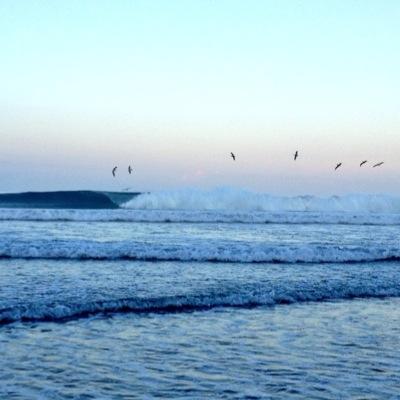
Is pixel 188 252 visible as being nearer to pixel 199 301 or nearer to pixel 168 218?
pixel 199 301

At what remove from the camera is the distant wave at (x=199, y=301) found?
8703 mm

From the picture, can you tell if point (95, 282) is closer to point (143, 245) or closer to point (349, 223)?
point (143, 245)

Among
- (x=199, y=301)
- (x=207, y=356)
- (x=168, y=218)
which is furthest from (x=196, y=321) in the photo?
→ (x=168, y=218)

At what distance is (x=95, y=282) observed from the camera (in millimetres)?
12141

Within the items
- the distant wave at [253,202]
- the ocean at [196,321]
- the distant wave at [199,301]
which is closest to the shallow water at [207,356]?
the ocean at [196,321]

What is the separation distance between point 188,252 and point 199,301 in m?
8.32

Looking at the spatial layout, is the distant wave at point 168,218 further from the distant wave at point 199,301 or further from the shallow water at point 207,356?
the shallow water at point 207,356

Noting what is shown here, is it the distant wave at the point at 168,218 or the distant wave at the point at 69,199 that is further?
the distant wave at the point at 69,199

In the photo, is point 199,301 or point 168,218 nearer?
point 199,301

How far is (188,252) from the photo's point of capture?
18359 millimetres

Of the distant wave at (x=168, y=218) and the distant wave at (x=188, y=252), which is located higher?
the distant wave at (x=168, y=218)

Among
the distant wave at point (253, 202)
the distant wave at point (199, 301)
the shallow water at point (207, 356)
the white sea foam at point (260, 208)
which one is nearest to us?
the shallow water at point (207, 356)

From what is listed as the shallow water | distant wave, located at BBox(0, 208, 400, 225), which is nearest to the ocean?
the shallow water

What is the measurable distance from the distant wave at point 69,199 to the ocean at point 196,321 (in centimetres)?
3780
